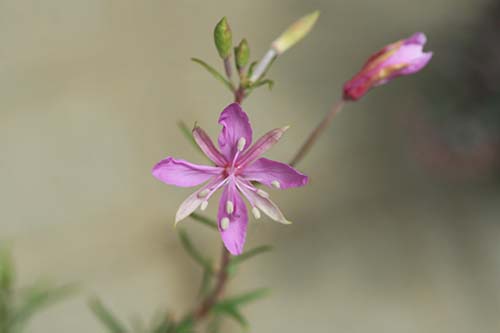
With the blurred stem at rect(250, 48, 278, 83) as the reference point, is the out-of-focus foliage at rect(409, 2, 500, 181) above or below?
above

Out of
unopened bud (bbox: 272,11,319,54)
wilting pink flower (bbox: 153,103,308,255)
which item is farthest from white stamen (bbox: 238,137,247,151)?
unopened bud (bbox: 272,11,319,54)

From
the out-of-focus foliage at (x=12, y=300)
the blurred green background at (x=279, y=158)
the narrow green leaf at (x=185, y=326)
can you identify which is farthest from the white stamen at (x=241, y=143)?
the blurred green background at (x=279, y=158)

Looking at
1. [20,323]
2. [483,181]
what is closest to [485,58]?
[483,181]

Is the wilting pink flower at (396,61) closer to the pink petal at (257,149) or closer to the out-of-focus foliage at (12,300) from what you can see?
the pink petal at (257,149)

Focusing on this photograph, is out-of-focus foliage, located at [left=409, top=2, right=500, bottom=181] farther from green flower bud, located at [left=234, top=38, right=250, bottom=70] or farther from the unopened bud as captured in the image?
green flower bud, located at [left=234, top=38, right=250, bottom=70]

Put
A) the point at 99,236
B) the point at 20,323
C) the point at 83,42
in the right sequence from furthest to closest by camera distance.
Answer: the point at 83,42, the point at 99,236, the point at 20,323

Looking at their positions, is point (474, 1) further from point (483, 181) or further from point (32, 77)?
point (32, 77)

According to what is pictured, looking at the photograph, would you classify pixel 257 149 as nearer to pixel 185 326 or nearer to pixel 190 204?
pixel 190 204
